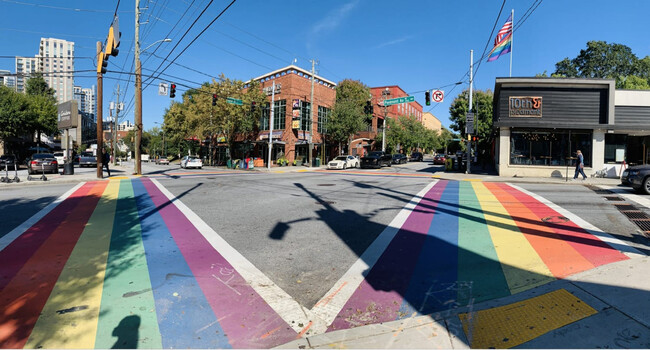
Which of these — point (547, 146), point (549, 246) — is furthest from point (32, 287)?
point (547, 146)

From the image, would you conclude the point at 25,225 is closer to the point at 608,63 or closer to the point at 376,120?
the point at 376,120

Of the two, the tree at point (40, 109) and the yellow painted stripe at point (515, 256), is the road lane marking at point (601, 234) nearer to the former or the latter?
the yellow painted stripe at point (515, 256)

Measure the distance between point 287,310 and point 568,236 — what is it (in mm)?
6213

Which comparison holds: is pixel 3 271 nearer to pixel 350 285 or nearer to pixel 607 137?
pixel 350 285

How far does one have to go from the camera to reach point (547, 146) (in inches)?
839

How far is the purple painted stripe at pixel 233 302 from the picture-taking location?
3.26 meters

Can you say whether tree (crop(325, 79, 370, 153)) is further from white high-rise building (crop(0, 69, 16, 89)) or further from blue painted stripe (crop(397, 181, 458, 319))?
blue painted stripe (crop(397, 181, 458, 319))

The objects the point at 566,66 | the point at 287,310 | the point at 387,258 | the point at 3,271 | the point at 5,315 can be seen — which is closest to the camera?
the point at 5,315

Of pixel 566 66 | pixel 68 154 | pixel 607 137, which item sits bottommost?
pixel 68 154

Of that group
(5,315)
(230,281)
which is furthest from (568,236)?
(5,315)

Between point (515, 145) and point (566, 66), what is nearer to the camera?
point (515, 145)

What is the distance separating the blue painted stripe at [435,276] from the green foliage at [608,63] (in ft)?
200

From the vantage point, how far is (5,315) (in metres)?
3.53

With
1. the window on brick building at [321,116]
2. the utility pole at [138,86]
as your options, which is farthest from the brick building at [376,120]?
the utility pole at [138,86]
